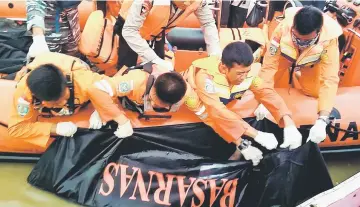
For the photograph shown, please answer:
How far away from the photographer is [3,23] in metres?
3.42

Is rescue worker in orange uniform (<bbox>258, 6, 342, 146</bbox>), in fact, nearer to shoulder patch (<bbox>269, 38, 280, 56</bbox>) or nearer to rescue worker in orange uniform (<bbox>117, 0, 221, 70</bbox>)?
shoulder patch (<bbox>269, 38, 280, 56</bbox>)

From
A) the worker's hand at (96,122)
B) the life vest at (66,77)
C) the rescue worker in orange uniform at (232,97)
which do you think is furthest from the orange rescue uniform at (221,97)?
the life vest at (66,77)

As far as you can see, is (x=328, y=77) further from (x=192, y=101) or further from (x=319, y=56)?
(x=192, y=101)

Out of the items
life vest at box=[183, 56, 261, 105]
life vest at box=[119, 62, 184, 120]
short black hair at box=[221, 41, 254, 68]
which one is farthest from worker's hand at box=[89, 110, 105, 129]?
short black hair at box=[221, 41, 254, 68]

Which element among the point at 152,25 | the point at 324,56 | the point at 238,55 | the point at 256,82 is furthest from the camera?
the point at 152,25

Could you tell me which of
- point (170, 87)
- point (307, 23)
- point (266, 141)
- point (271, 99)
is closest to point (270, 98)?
point (271, 99)

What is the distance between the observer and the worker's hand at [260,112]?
2840mm

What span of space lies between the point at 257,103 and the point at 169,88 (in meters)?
0.70

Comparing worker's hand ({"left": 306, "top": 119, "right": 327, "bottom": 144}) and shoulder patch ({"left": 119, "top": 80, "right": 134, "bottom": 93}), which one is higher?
shoulder patch ({"left": 119, "top": 80, "right": 134, "bottom": 93})

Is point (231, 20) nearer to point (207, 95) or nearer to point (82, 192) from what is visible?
point (207, 95)

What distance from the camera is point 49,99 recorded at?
96.4 inches

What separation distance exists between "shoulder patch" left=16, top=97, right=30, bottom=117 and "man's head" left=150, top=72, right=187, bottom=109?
2.17 feet

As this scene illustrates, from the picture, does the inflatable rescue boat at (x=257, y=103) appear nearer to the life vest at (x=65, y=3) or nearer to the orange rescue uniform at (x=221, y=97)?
the orange rescue uniform at (x=221, y=97)

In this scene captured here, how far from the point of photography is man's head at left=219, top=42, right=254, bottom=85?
251cm
